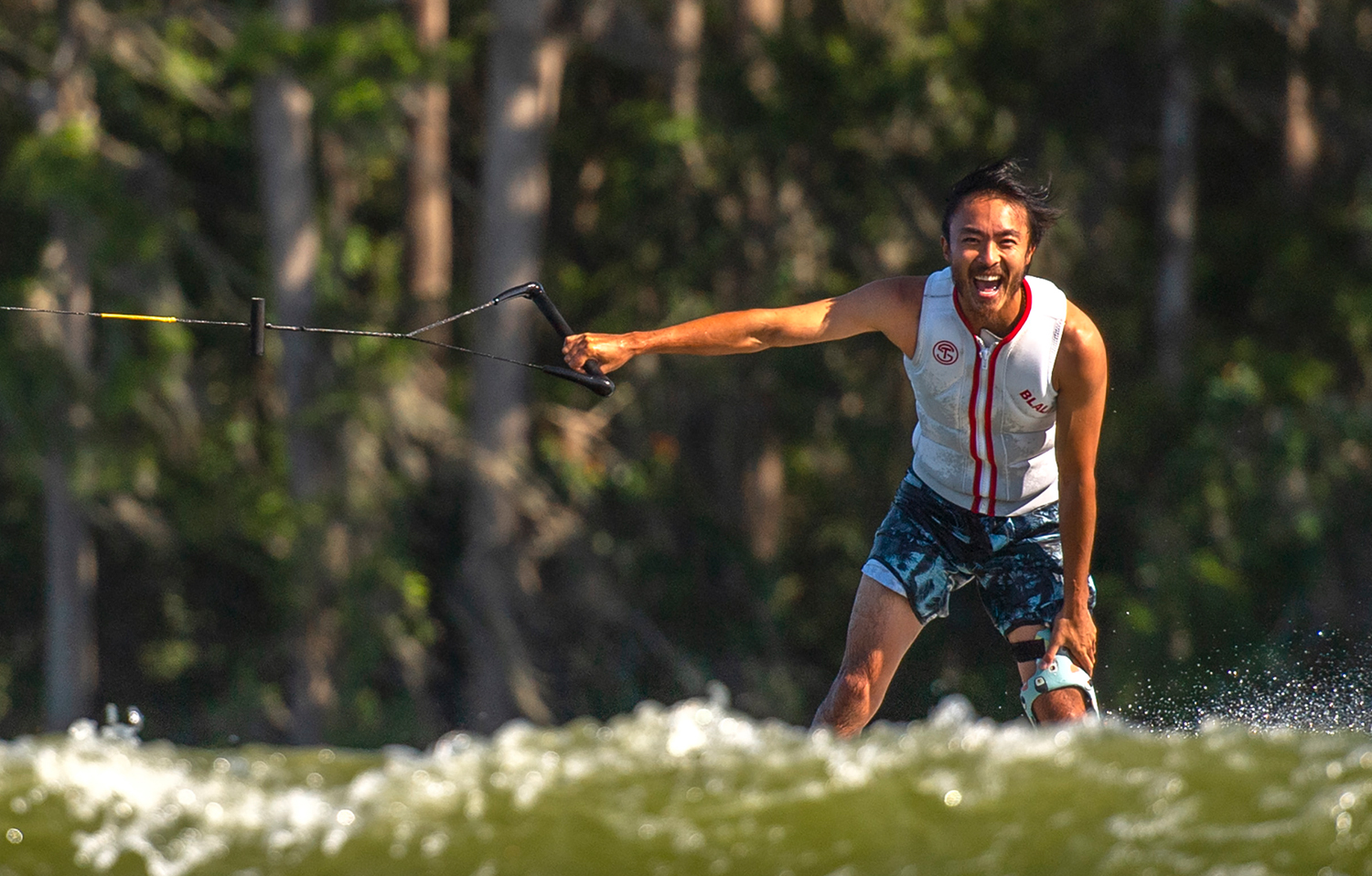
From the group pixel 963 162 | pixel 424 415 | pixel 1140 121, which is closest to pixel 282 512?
pixel 424 415

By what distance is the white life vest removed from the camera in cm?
467

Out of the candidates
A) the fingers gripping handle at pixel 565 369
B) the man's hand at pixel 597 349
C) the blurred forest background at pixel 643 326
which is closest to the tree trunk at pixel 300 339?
the blurred forest background at pixel 643 326

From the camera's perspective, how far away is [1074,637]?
15.5ft

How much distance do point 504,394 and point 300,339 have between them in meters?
1.68

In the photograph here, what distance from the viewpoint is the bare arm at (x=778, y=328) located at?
15.7 ft

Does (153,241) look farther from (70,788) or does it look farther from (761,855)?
(761,855)

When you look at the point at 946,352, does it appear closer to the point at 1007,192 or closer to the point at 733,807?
the point at 1007,192

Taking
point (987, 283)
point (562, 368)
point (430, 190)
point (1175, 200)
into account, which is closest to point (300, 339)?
point (430, 190)

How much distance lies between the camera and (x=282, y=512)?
13898 mm

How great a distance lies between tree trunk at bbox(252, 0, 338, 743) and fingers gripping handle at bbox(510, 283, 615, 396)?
9.29 meters

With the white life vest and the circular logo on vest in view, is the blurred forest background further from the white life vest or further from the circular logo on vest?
the circular logo on vest

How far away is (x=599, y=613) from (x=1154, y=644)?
448 cm

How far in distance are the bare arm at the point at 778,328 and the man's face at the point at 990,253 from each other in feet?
0.65

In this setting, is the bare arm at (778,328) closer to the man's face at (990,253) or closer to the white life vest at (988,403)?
the white life vest at (988,403)
